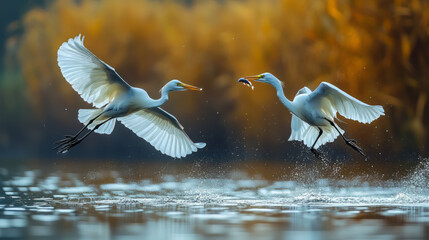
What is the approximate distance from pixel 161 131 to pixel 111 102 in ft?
4.04

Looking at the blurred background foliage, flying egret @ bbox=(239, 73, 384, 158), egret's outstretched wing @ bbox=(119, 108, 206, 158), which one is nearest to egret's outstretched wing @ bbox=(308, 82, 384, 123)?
flying egret @ bbox=(239, 73, 384, 158)

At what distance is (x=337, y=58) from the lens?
2156cm

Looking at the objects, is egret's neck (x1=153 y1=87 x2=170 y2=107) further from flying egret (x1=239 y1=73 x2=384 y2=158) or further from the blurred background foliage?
the blurred background foliage

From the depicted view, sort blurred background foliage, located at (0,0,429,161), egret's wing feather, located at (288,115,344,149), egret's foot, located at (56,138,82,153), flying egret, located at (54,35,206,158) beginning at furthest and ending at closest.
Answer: blurred background foliage, located at (0,0,429,161)
egret's wing feather, located at (288,115,344,149)
egret's foot, located at (56,138,82,153)
flying egret, located at (54,35,206,158)

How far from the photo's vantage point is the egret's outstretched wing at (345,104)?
11.4m

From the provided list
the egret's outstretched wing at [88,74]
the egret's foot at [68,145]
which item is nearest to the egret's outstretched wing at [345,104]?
the egret's outstretched wing at [88,74]

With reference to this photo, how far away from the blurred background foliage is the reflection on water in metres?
4.63

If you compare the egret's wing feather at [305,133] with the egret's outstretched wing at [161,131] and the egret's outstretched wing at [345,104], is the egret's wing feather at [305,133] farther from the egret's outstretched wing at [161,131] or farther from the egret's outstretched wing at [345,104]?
the egret's outstretched wing at [161,131]

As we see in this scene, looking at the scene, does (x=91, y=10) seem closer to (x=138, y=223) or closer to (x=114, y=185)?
(x=114, y=185)

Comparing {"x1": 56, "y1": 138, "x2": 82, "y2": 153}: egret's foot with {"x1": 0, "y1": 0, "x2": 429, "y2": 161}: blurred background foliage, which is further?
{"x1": 0, "y1": 0, "x2": 429, "y2": 161}: blurred background foliage

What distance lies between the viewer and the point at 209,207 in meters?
11.2

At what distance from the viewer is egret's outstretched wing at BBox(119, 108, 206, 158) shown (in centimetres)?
1316

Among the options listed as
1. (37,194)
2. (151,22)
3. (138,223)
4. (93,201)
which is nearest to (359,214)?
(138,223)

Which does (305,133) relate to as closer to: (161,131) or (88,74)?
(161,131)
